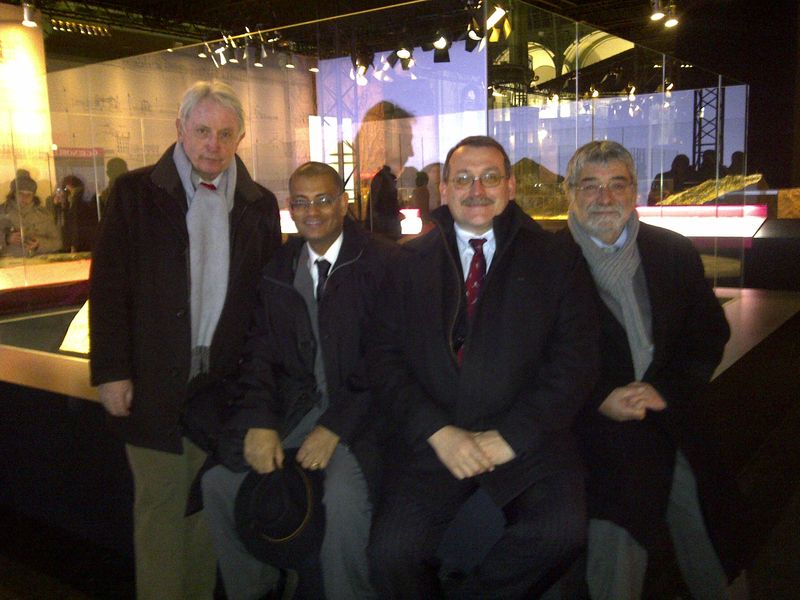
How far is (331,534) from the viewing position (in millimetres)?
1950

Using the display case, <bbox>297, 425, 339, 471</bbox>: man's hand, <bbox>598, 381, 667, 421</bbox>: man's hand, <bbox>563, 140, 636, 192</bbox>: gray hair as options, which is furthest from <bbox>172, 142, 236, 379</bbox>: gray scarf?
the display case

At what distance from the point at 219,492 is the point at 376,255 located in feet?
2.64

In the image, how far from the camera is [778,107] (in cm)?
964

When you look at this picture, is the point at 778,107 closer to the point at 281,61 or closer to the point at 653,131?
the point at 653,131

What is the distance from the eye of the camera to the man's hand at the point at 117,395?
6.77ft

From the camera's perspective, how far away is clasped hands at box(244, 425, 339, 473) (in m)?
2.03

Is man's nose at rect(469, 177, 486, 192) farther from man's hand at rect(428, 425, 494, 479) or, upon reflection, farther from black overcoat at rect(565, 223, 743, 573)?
man's hand at rect(428, 425, 494, 479)

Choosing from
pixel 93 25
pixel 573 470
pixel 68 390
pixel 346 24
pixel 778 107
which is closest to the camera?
pixel 573 470

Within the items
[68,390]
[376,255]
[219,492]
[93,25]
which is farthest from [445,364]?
[93,25]

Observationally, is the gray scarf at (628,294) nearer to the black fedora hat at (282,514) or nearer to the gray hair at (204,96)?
→ the black fedora hat at (282,514)

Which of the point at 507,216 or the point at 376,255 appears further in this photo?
the point at 376,255

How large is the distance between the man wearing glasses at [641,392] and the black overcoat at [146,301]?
116 cm

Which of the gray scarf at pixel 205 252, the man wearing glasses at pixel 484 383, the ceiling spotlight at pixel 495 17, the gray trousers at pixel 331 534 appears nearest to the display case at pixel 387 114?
the ceiling spotlight at pixel 495 17

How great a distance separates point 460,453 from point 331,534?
41 centimetres
